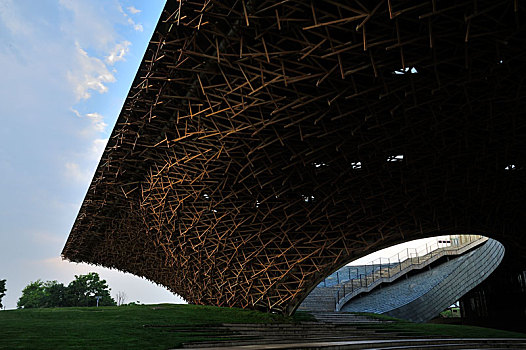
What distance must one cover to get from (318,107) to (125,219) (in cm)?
1866

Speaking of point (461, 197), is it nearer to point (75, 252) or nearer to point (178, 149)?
point (178, 149)

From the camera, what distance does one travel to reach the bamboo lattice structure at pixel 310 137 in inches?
403

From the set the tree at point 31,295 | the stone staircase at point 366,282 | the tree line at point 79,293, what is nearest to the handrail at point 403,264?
the stone staircase at point 366,282

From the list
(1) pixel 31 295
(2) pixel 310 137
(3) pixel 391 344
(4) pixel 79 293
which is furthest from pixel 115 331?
(1) pixel 31 295

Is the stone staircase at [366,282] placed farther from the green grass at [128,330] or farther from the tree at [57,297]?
the tree at [57,297]

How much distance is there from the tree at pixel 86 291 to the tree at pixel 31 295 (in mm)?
12011

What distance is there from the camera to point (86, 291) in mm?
62625

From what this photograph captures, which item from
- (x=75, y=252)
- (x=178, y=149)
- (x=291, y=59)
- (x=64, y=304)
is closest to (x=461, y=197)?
(x=291, y=59)

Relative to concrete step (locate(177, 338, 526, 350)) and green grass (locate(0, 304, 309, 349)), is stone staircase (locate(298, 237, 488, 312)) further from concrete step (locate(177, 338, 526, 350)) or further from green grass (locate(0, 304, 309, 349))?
concrete step (locate(177, 338, 526, 350))

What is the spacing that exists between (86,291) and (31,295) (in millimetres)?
19340

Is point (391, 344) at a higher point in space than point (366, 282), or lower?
lower

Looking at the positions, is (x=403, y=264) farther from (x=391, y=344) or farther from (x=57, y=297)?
(x=57, y=297)

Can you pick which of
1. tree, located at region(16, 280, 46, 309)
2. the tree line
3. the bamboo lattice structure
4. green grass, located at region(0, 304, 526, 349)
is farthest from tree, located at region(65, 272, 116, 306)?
green grass, located at region(0, 304, 526, 349)

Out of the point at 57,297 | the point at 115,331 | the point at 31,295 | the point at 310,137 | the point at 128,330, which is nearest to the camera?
the point at 115,331
